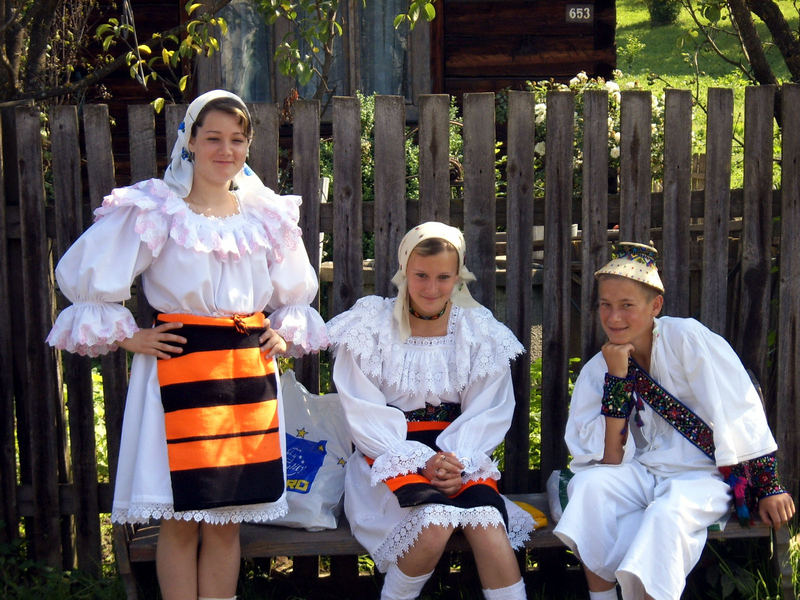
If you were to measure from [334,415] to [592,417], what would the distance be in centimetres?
94

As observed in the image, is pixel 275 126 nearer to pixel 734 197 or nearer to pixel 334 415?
pixel 334 415

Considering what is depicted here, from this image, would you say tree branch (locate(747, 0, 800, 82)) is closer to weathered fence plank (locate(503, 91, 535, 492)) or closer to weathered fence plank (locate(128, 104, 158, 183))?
weathered fence plank (locate(503, 91, 535, 492))

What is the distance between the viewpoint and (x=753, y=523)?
10.0 feet

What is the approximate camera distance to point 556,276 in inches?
141

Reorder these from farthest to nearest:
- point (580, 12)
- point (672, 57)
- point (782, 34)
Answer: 1. point (672, 57)
2. point (580, 12)
3. point (782, 34)

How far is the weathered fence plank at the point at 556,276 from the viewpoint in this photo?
3.50 meters

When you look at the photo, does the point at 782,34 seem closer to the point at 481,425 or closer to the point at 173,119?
the point at 481,425

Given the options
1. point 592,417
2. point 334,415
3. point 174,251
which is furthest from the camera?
point 334,415

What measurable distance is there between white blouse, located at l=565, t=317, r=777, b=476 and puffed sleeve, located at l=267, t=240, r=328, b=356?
3.10 ft

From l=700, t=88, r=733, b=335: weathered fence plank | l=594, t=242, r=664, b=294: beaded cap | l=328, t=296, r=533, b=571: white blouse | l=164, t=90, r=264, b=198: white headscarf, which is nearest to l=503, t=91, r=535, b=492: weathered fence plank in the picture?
l=328, t=296, r=533, b=571: white blouse

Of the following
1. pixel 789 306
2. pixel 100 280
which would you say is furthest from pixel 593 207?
pixel 100 280

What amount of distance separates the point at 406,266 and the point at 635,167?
0.96m

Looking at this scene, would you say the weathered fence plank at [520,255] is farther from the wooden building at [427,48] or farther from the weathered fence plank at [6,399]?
the wooden building at [427,48]

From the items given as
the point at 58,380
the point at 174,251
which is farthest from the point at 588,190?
the point at 58,380
